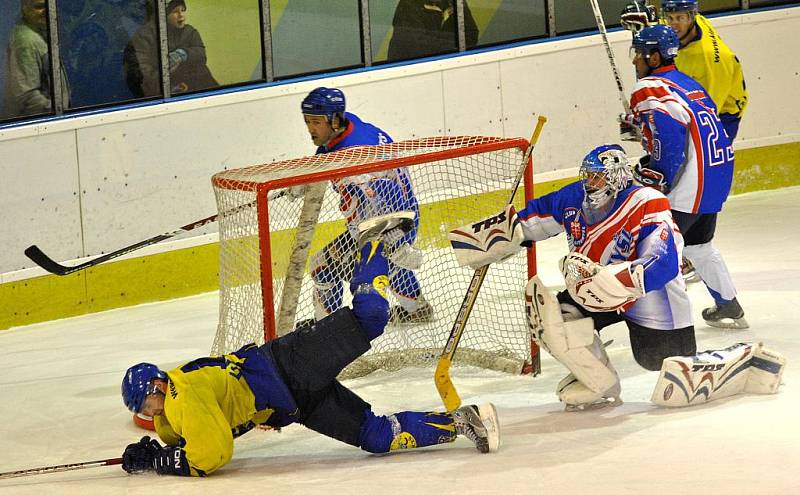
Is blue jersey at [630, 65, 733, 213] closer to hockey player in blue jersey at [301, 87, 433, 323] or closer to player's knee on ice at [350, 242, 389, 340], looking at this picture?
hockey player in blue jersey at [301, 87, 433, 323]

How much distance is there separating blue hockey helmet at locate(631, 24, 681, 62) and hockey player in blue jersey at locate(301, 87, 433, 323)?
0.98 m

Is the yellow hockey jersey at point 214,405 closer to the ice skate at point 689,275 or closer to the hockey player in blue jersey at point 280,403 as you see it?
the hockey player in blue jersey at point 280,403

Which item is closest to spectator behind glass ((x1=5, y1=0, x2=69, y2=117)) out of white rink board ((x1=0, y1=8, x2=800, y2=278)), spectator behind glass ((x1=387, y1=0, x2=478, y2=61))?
white rink board ((x1=0, y1=8, x2=800, y2=278))

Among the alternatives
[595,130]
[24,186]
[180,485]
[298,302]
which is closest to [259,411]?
[180,485]

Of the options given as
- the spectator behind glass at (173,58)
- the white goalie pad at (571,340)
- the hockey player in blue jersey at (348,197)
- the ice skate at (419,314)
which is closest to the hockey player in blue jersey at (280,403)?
the white goalie pad at (571,340)

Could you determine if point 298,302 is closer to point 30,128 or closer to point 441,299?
point 441,299

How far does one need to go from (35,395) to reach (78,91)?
1.87 m

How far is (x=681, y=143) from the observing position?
5.02 metres

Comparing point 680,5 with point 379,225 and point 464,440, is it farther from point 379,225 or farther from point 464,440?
point 464,440

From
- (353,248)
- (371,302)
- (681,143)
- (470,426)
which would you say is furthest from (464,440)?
(681,143)

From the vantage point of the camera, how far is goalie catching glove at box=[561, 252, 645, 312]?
4109 mm

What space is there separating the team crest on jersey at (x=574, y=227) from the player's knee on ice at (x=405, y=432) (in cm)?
80

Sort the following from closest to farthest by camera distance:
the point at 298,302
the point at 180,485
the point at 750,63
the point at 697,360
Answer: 1. the point at 180,485
2. the point at 697,360
3. the point at 298,302
4. the point at 750,63

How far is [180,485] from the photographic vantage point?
3.89 meters
